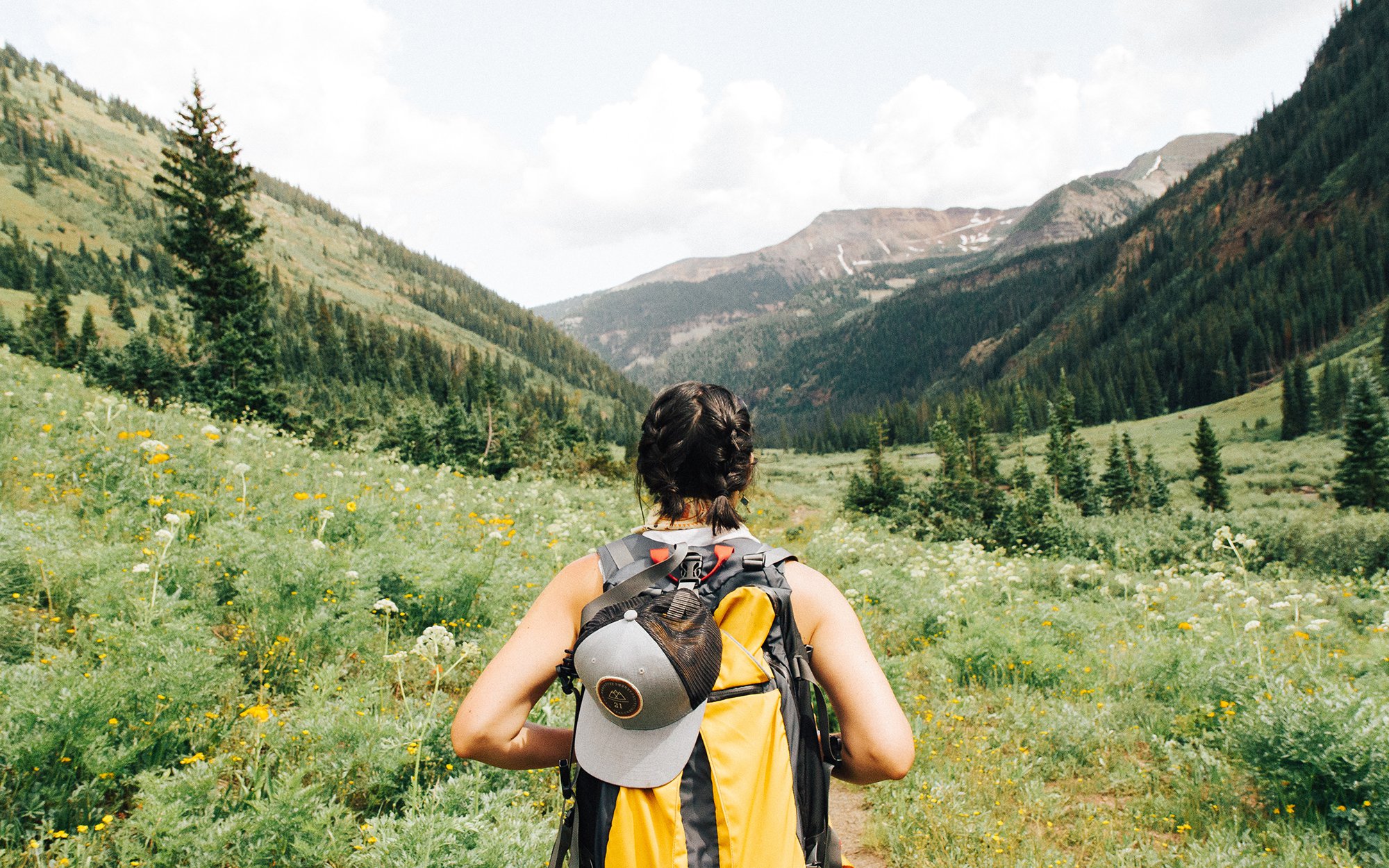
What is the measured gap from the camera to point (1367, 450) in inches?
1204

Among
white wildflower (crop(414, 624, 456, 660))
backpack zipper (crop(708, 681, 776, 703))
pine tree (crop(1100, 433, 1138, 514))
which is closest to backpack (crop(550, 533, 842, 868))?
backpack zipper (crop(708, 681, 776, 703))

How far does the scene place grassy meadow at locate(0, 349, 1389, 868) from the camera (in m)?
3.04

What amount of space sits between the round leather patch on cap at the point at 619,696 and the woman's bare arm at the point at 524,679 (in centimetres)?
38

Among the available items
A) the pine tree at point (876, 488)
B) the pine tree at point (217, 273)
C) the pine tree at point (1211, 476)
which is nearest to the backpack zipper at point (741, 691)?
the pine tree at point (217, 273)

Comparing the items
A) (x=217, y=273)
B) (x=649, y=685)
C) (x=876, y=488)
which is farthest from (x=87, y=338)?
(x=649, y=685)

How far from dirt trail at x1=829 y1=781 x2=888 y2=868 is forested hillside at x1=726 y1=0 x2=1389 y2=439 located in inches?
3853

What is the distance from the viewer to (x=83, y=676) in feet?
10.7

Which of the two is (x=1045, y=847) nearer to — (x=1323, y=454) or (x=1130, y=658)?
(x=1130, y=658)

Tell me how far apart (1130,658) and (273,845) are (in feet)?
25.7

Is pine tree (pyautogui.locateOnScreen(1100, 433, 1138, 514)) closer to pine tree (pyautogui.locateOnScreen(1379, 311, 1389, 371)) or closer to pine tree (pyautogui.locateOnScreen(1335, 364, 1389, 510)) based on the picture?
pine tree (pyautogui.locateOnScreen(1335, 364, 1389, 510))

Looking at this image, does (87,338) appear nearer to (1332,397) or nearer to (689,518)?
(689,518)

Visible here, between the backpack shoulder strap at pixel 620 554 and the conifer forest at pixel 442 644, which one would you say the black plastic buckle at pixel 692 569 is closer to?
the backpack shoulder strap at pixel 620 554

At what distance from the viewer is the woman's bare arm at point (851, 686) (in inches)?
74.4

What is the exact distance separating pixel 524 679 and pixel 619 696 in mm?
515
